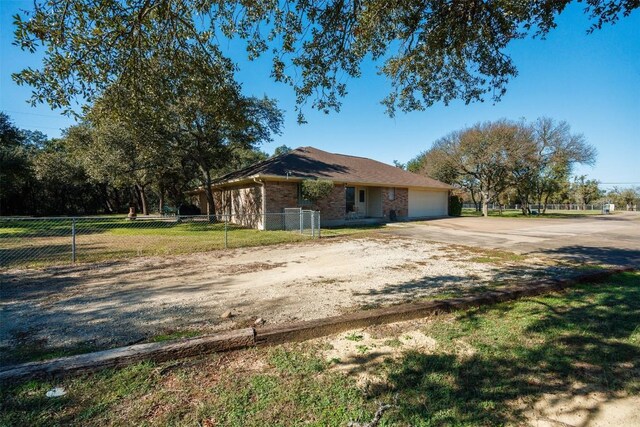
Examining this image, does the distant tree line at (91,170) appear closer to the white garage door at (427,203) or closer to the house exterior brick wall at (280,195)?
the house exterior brick wall at (280,195)

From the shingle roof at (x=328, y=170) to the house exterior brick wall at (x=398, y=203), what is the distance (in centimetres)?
62

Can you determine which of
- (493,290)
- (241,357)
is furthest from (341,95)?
(241,357)

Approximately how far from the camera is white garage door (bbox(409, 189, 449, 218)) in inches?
875

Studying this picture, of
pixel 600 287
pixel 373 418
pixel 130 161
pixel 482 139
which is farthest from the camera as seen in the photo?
pixel 482 139

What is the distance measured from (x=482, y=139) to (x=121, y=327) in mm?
30344

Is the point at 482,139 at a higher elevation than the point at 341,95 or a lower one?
higher

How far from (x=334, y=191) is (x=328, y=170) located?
5.37ft

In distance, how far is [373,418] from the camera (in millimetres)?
2043

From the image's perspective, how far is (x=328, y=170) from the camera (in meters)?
18.1

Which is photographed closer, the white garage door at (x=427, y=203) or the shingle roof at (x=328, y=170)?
the shingle roof at (x=328, y=170)

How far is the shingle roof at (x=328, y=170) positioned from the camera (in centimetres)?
1611

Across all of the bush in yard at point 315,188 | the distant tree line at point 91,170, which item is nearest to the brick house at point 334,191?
the bush in yard at point 315,188

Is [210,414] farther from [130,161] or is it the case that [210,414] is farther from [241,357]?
[130,161]

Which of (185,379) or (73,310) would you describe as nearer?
(185,379)
